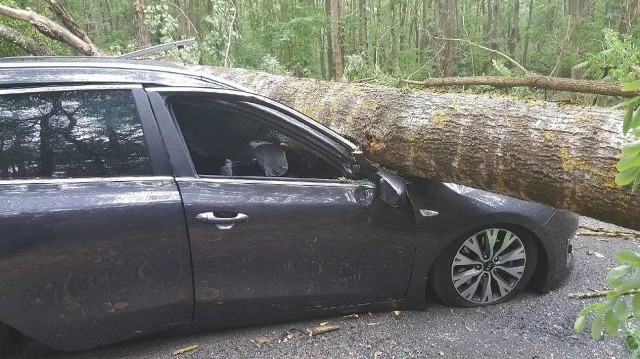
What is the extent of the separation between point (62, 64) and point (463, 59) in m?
15.9

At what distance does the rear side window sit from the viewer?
2.34 meters

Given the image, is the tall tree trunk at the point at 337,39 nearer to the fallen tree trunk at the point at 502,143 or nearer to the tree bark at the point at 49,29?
the tree bark at the point at 49,29

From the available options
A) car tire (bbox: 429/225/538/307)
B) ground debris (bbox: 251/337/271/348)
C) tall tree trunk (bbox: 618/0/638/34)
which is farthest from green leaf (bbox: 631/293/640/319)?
tall tree trunk (bbox: 618/0/638/34)

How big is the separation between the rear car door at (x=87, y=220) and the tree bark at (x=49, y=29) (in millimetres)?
4789

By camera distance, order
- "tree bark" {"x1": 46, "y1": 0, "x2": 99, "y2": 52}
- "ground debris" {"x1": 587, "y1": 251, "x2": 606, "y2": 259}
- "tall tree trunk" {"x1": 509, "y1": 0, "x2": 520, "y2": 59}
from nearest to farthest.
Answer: "ground debris" {"x1": 587, "y1": 251, "x2": 606, "y2": 259}
"tree bark" {"x1": 46, "y1": 0, "x2": 99, "y2": 52}
"tall tree trunk" {"x1": 509, "y1": 0, "x2": 520, "y2": 59}

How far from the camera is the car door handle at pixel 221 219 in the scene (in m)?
2.52

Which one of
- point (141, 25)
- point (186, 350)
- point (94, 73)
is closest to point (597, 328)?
point (186, 350)

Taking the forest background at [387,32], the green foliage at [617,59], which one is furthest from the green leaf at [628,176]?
the forest background at [387,32]

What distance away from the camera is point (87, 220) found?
233cm

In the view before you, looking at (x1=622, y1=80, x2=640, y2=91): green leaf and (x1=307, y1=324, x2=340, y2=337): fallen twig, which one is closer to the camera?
(x1=622, y1=80, x2=640, y2=91): green leaf

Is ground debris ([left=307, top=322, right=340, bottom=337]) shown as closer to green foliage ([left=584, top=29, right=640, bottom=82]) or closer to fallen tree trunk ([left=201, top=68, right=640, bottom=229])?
fallen tree trunk ([left=201, top=68, right=640, bottom=229])

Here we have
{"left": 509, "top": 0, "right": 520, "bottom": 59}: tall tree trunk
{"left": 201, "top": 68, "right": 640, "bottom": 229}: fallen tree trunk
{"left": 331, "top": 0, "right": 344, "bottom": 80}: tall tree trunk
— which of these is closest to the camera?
{"left": 201, "top": 68, "right": 640, "bottom": 229}: fallen tree trunk

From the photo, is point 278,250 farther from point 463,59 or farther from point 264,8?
point 264,8

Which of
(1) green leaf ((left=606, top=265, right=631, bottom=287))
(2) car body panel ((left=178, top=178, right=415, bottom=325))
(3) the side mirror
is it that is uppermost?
(1) green leaf ((left=606, top=265, right=631, bottom=287))
